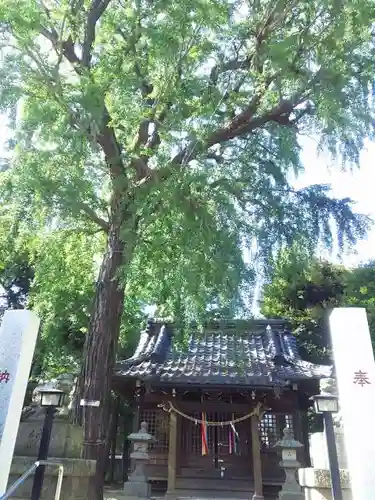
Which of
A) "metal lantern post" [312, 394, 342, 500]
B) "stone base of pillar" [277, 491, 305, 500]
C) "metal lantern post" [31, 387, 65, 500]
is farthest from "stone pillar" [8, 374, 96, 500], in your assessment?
"stone base of pillar" [277, 491, 305, 500]

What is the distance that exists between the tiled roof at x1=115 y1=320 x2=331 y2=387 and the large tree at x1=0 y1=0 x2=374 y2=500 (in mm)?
1771

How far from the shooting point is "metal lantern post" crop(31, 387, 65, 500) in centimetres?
454

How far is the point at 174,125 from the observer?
6.10 metres

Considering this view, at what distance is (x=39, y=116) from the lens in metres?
5.54

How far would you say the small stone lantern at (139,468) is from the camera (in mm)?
8617

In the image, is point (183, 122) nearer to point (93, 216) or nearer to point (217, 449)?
point (93, 216)

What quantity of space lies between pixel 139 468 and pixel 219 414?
2.30m

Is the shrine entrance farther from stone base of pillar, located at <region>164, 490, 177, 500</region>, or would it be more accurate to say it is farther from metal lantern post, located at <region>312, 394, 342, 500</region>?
metal lantern post, located at <region>312, 394, 342, 500</region>

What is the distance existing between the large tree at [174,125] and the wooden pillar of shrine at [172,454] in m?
4.15

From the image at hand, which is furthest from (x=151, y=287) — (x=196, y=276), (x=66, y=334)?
(x=66, y=334)

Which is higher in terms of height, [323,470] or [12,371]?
[12,371]

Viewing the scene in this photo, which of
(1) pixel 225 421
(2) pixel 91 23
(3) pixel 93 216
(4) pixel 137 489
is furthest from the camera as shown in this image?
(1) pixel 225 421

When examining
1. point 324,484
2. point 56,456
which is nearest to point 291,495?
point 324,484

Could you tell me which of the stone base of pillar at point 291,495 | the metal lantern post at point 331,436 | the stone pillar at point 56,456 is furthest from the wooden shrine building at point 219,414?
the metal lantern post at point 331,436
